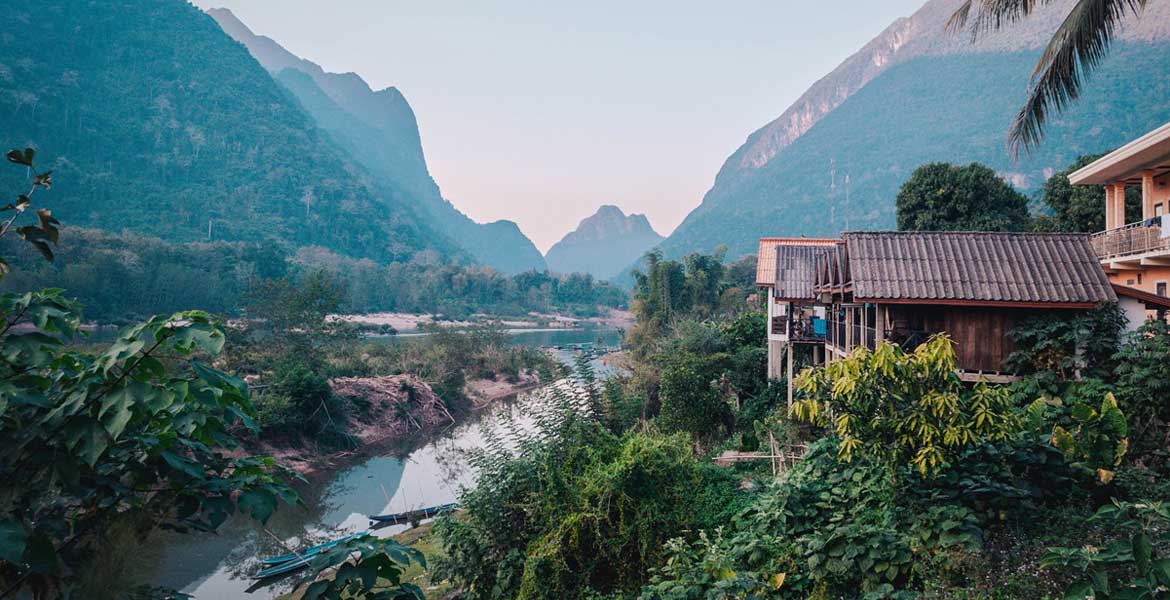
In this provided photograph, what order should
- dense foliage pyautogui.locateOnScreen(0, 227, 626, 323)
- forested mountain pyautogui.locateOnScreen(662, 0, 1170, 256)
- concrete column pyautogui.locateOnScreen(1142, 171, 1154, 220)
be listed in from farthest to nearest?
1. forested mountain pyautogui.locateOnScreen(662, 0, 1170, 256)
2. dense foliage pyautogui.locateOnScreen(0, 227, 626, 323)
3. concrete column pyautogui.locateOnScreen(1142, 171, 1154, 220)

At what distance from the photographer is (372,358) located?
2730cm

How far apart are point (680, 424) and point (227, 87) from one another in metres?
109

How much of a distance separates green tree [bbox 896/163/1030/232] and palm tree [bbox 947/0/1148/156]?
1898 cm

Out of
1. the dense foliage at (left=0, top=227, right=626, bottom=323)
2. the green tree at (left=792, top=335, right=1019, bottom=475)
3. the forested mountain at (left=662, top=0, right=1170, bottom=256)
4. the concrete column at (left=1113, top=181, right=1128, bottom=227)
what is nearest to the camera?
the green tree at (left=792, top=335, right=1019, bottom=475)

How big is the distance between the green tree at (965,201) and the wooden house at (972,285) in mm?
16525

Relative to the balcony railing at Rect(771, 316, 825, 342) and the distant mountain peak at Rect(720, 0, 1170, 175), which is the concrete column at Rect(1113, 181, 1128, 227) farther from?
the distant mountain peak at Rect(720, 0, 1170, 175)

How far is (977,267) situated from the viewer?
9516mm

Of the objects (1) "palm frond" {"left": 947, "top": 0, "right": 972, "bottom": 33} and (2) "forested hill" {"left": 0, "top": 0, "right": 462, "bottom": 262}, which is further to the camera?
(2) "forested hill" {"left": 0, "top": 0, "right": 462, "bottom": 262}

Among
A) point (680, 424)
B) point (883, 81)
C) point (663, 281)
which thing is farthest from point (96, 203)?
point (883, 81)

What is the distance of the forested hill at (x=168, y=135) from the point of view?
60.3 meters

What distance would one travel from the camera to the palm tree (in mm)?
6473

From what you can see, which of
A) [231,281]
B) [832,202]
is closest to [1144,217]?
[231,281]

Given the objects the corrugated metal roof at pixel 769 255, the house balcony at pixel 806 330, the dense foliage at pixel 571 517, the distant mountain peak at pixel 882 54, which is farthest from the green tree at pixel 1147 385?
the distant mountain peak at pixel 882 54

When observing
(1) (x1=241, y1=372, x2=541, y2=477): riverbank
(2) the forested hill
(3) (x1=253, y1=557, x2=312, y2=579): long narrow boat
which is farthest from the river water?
(2) the forested hill
